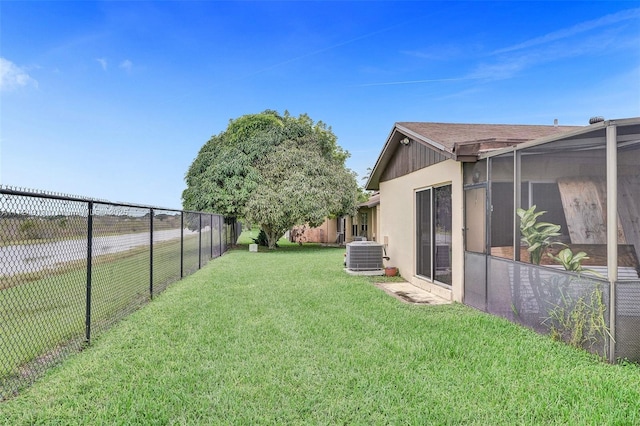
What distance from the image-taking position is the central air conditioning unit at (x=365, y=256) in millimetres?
9797

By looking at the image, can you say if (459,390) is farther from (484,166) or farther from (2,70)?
(2,70)

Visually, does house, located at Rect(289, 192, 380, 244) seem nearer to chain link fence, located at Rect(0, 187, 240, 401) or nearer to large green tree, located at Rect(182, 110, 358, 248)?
large green tree, located at Rect(182, 110, 358, 248)

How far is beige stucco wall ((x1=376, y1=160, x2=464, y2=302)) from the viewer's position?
21.7 feet

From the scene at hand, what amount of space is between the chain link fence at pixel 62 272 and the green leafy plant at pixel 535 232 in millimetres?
5614

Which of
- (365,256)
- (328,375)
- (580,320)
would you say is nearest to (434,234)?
(365,256)

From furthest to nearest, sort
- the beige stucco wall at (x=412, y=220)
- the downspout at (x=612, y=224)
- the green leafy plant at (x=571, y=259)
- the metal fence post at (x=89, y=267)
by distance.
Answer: the beige stucco wall at (x=412, y=220)
the metal fence post at (x=89, y=267)
the green leafy plant at (x=571, y=259)
the downspout at (x=612, y=224)

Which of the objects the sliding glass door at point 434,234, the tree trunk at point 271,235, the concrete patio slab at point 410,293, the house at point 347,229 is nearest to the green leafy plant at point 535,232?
the sliding glass door at point 434,234

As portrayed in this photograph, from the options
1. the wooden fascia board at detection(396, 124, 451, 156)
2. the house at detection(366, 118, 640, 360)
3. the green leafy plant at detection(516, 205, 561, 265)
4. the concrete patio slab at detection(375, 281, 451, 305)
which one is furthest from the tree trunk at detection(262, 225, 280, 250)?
the green leafy plant at detection(516, 205, 561, 265)

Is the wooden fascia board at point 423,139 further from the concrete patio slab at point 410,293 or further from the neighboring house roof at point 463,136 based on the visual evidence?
the concrete patio slab at point 410,293

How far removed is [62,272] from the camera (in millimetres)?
4406

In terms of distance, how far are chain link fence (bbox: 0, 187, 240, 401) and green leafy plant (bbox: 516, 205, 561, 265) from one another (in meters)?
5.61

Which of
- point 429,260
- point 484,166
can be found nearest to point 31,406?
point 484,166

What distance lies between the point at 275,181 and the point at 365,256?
384 inches

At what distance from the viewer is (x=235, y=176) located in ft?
59.7
